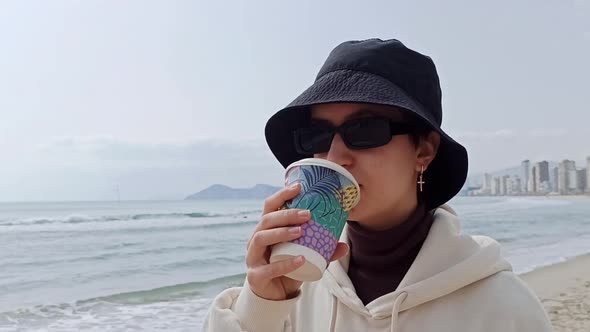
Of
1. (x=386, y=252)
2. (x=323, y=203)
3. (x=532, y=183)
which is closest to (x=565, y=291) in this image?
(x=386, y=252)

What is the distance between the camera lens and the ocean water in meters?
7.66

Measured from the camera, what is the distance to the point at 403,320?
125 centimetres

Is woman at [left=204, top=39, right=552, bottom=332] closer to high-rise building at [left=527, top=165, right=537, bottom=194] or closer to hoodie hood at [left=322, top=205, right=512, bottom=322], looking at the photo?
hoodie hood at [left=322, top=205, right=512, bottom=322]

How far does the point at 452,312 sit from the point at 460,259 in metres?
0.13

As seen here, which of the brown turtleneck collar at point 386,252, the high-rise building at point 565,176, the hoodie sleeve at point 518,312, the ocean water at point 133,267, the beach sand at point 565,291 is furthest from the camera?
the high-rise building at point 565,176

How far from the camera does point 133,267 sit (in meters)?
12.2

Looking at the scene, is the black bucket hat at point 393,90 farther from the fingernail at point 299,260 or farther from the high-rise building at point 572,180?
the high-rise building at point 572,180

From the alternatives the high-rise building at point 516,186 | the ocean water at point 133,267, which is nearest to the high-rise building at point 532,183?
the high-rise building at point 516,186

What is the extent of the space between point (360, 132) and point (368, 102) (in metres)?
0.07

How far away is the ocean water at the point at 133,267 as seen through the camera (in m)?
7.66

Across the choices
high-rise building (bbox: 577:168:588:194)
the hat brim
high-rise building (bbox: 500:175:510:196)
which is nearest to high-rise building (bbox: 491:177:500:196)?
high-rise building (bbox: 500:175:510:196)

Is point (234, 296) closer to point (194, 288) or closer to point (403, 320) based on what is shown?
point (403, 320)

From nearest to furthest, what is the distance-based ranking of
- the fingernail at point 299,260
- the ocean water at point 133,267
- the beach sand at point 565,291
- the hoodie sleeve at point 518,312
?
the fingernail at point 299,260 → the hoodie sleeve at point 518,312 → the beach sand at point 565,291 → the ocean water at point 133,267

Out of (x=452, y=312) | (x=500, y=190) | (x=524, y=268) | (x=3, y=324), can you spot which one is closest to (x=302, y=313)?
(x=452, y=312)
